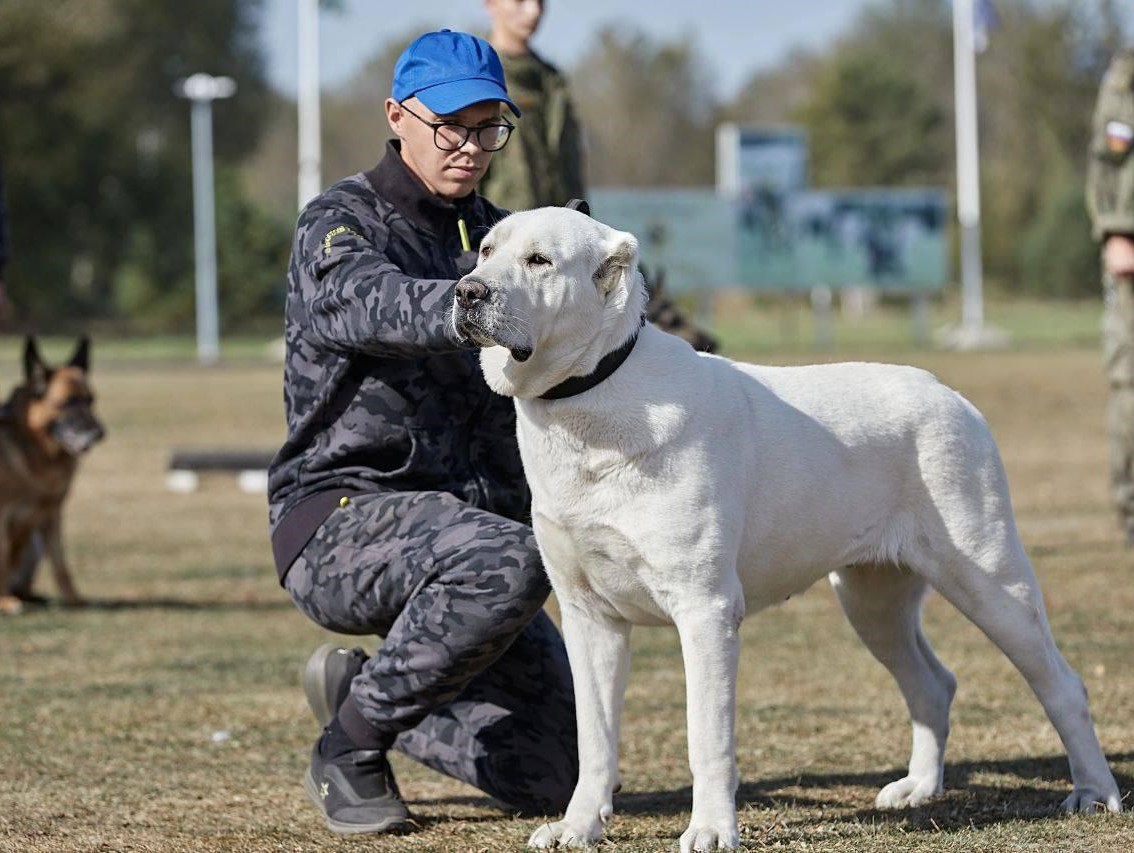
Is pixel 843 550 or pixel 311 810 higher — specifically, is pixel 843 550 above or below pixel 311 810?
above

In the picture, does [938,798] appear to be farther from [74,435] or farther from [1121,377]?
[74,435]

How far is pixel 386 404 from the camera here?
14.8 ft

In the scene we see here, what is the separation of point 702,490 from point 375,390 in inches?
40.5

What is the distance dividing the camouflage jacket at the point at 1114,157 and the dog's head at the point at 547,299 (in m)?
5.86

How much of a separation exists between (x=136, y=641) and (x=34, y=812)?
3.24 metres

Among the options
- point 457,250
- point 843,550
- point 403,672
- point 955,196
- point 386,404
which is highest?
point 457,250

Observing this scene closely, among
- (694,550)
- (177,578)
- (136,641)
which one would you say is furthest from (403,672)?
(177,578)

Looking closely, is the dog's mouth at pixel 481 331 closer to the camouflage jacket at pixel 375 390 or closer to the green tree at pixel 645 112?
the camouflage jacket at pixel 375 390

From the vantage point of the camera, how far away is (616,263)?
3795 mm

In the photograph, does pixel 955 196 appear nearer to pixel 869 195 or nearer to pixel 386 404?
pixel 869 195

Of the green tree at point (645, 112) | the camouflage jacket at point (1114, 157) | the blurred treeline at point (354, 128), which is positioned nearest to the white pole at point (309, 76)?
the blurred treeline at point (354, 128)

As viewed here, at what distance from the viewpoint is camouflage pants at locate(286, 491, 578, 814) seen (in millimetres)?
4242

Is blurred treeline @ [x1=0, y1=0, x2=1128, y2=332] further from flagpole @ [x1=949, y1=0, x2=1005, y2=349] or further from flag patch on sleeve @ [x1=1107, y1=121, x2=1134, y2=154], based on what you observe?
flag patch on sleeve @ [x1=1107, y1=121, x2=1134, y2=154]

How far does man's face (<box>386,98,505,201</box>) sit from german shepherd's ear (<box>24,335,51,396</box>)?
17.0ft
